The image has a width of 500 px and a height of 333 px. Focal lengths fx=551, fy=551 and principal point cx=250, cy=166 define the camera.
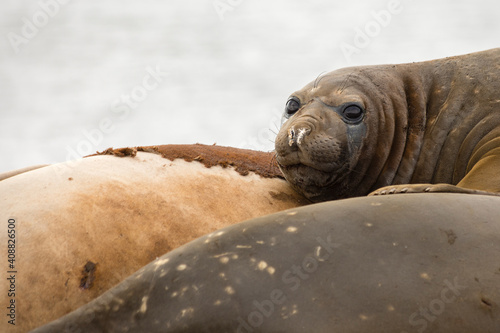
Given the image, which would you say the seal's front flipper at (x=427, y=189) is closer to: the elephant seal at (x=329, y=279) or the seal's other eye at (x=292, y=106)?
the elephant seal at (x=329, y=279)

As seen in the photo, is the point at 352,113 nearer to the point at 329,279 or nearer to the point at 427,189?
the point at 427,189

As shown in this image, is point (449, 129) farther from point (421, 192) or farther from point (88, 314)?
point (88, 314)

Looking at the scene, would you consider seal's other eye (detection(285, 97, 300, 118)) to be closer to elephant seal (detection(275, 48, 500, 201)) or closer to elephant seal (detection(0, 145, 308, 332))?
elephant seal (detection(275, 48, 500, 201))

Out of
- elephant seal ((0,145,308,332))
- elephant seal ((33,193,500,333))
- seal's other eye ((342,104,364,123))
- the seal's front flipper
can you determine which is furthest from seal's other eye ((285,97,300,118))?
elephant seal ((33,193,500,333))

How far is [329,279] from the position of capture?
1.33 metres

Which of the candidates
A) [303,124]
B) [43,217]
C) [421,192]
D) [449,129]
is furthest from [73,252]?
[449,129]

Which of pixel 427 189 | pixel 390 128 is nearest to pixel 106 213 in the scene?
pixel 427 189

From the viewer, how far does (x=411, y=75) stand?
3197 mm

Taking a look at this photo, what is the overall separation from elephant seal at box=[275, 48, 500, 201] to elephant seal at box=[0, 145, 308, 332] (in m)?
0.35

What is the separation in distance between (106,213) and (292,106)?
1.52 m

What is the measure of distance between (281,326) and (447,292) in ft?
1.29

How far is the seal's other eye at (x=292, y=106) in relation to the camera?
3115mm

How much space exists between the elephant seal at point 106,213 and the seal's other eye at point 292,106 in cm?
71

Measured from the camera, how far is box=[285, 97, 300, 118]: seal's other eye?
3.12m
